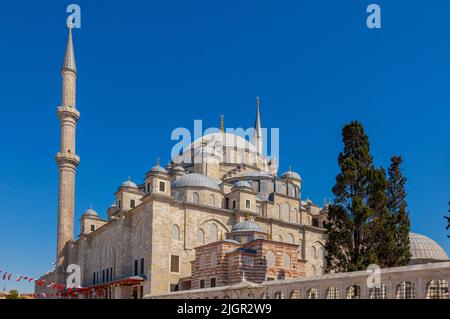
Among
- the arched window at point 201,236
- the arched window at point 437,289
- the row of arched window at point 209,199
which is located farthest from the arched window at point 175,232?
the arched window at point 437,289

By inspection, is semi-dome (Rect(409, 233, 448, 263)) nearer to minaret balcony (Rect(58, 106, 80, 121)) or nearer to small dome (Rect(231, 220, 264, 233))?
small dome (Rect(231, 220, 264, 233))

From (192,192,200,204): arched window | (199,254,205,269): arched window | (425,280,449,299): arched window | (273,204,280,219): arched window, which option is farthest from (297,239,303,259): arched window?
(425,280,449,299): arched window

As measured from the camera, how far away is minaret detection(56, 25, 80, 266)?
120ft

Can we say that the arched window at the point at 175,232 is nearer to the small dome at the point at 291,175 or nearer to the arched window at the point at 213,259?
the arched window at the point at 213,259

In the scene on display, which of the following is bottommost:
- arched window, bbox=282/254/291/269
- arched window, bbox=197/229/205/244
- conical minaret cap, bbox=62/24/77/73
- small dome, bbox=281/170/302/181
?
arched window, bbox=282/254/291/269

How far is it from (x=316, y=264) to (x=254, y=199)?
22.7 ft

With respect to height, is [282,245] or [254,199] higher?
[254,199]

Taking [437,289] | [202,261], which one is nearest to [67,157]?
[202,261]

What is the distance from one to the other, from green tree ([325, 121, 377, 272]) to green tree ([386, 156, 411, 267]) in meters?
1.39

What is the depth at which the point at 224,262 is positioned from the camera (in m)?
25.1

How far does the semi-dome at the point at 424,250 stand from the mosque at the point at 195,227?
0.10 m
